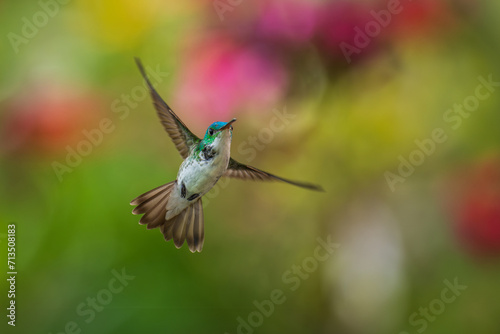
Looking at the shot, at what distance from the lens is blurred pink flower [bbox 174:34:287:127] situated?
73 centimetres

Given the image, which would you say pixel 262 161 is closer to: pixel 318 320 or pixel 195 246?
pixel 318 320

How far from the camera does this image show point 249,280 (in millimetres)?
819

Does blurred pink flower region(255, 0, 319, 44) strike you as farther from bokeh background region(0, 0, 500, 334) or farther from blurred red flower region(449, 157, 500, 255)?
blurred red flower region(449, 157, 500, 255)

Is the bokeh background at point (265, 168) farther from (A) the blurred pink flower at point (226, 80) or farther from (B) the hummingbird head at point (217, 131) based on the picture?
(B) the hummingbird head at point (217, 131)

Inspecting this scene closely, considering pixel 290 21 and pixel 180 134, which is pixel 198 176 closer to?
pixel 180 134

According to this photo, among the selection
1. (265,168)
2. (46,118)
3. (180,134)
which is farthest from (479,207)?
(46,118)

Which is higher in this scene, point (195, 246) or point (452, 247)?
point (195, 246)

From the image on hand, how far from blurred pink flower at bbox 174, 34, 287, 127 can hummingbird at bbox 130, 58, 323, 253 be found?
0.86 feet

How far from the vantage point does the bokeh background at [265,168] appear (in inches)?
29.5

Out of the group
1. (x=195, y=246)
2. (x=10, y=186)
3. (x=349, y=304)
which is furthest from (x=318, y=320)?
(x=10, y=186)

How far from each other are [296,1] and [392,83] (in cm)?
20

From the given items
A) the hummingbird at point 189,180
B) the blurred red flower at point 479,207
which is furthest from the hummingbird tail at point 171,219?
the blurred red flower at point 479,207

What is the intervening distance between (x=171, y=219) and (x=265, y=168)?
0.35 metres

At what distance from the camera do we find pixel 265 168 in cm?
81
